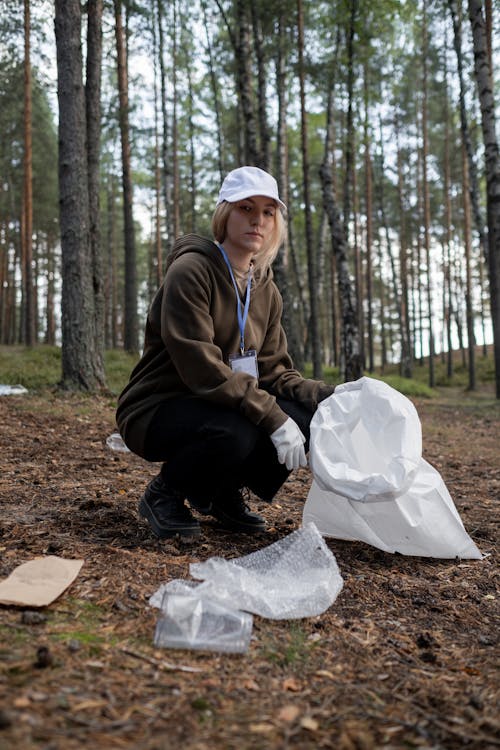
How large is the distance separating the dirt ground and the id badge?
762 millimetres

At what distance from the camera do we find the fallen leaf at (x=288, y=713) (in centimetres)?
129

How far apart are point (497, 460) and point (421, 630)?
3.91 meters

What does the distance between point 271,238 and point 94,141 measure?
6.70m

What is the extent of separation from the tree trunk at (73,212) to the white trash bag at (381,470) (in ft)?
16.4

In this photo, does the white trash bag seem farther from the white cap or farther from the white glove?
the white cap

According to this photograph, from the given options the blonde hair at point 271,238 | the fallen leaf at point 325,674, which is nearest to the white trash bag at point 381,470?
the blonde hair at point 271,238

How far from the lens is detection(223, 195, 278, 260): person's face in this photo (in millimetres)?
2521

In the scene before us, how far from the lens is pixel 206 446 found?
7.91 feet

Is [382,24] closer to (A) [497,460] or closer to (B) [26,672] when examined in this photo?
(A) [497,460]

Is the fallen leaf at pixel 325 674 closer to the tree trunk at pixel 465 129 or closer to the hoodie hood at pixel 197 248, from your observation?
the hoodie hood at pixel 197 248

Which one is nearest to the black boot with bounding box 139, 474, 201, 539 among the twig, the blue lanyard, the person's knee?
the person's knee

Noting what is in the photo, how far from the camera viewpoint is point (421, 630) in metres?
1.92

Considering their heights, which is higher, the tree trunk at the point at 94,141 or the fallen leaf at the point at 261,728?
the tree trunk at the point at 94,141

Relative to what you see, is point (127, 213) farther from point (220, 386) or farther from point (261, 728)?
point (261, 728)
